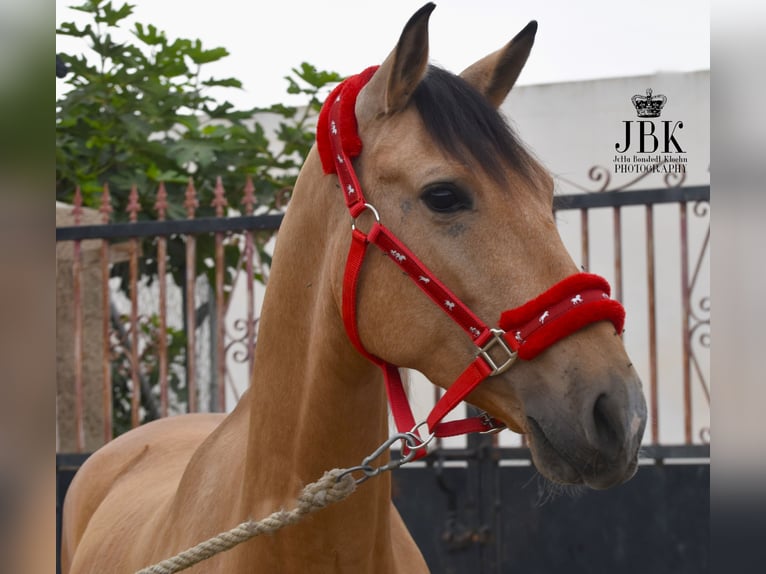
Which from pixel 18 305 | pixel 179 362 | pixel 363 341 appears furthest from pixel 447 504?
pixel 18 305

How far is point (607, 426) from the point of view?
1.56 metres

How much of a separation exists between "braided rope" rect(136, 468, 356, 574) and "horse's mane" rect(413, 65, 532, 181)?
716 millimetres

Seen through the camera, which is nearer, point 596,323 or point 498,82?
point 596,323

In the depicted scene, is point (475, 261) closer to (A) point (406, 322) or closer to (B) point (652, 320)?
(A) point (406, 322)

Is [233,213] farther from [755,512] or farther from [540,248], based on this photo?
[755,512]

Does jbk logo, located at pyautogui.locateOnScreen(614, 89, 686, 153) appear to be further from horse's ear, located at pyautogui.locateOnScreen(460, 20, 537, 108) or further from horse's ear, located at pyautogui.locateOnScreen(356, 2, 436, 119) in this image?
horse's ear, located at pyautogui.locateOnScreen(356, 2, 436, 119)

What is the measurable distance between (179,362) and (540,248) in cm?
458

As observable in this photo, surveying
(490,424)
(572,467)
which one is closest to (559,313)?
(572,467)

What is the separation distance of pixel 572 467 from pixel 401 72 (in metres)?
0.90

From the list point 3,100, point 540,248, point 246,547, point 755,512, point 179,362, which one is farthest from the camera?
point 179,362

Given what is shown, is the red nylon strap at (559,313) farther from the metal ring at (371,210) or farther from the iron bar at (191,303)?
the iron bar at (191,303)

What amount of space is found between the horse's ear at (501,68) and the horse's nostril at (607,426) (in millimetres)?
850

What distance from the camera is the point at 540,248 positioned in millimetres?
1693

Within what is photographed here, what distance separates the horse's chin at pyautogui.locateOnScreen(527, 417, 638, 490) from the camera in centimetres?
157
